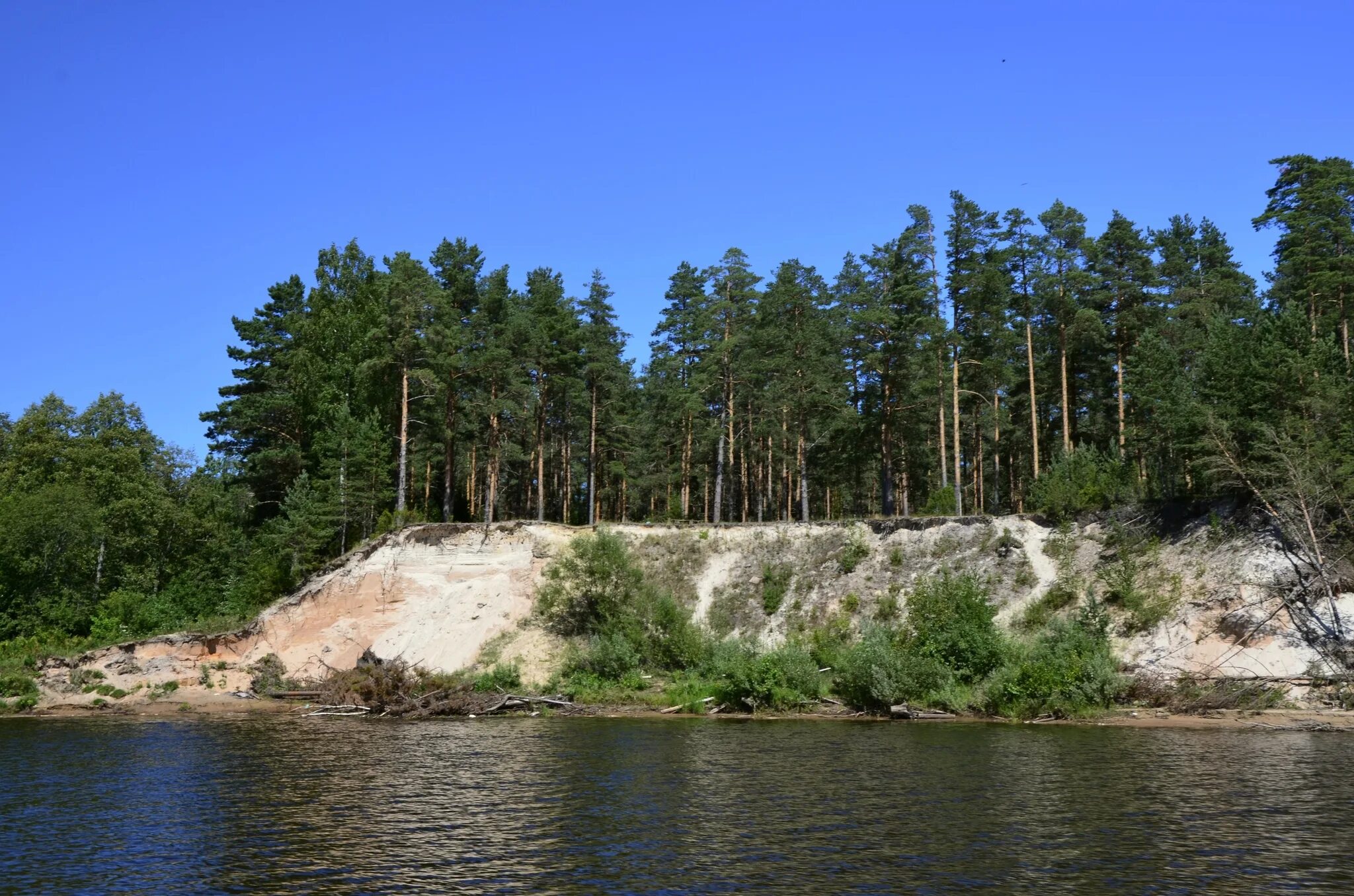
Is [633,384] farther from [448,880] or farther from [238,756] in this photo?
[448,880]

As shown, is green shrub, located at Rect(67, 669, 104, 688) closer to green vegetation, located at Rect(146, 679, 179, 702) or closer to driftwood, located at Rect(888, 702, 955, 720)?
green vegetation, located at Rect(146, 679, 179, 702)

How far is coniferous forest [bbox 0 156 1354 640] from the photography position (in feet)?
171

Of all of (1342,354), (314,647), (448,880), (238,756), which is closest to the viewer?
(448,880)

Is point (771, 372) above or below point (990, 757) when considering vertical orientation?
above

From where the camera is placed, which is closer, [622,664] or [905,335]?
[622,664]

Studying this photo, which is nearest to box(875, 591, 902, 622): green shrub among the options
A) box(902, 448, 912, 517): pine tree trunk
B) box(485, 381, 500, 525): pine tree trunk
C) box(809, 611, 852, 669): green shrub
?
box(809, 611, 852, 669): green shrub

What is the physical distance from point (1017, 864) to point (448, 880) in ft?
32.8

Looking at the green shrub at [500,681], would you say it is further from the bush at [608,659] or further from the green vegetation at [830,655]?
the bush at [608,659]

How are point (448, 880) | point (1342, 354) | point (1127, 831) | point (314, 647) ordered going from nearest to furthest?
point (448, 880) → point (1127, 831) → point (1342, 354) → point (314, 647)

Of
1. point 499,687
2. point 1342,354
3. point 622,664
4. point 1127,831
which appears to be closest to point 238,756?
point 499,687

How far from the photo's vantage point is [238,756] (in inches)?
1199

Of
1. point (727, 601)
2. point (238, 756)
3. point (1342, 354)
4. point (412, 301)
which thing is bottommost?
point (238, 756)

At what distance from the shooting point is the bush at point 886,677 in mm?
39844

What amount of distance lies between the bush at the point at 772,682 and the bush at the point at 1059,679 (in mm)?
7602
